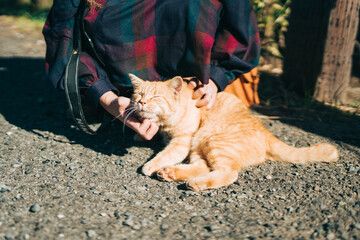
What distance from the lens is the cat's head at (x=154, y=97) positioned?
7.38ft

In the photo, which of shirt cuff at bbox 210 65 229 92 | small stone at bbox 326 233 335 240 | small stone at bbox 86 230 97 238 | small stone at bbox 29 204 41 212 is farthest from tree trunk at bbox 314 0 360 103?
small stone at bbox 29 204 41 212

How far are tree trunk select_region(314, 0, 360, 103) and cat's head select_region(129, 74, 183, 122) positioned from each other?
198 cm

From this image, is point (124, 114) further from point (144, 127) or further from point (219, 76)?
point (219, 76)

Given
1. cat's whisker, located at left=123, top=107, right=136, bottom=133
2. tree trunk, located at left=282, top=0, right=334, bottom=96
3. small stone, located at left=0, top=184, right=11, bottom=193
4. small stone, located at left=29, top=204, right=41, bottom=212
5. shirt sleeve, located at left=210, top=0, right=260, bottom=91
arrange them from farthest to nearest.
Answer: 1. tree trunk, located at left=282, top=0, right=334, bottom=96
2. shirt sleeve, located at left=210, top=0, right=260, bottom=91
3. cat's whisker, located at left=123, top=107, right=136, bottom=133
4. small stone, located at left=0, top=184, right=11, bottom=193
5. small stone, located at left=29, top=204, right=41, bottom=212

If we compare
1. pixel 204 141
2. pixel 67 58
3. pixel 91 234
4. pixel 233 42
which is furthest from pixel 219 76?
pixel 91 234

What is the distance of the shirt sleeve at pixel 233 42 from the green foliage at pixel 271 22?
2.96 feet

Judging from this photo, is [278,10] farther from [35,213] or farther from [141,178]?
[35,213]

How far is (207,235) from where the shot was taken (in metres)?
1.62

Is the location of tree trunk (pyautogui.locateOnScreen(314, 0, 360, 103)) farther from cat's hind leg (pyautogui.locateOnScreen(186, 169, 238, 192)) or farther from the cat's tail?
cat's hind leg (pyautogui.locateOnScreen(186, 169, 238, 192))

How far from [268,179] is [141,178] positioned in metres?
0.90

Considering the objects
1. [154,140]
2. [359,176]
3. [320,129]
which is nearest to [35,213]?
[154,140]

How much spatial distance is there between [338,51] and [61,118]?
9.94 feet

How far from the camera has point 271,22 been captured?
3.60m

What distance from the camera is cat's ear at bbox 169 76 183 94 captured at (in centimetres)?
219
